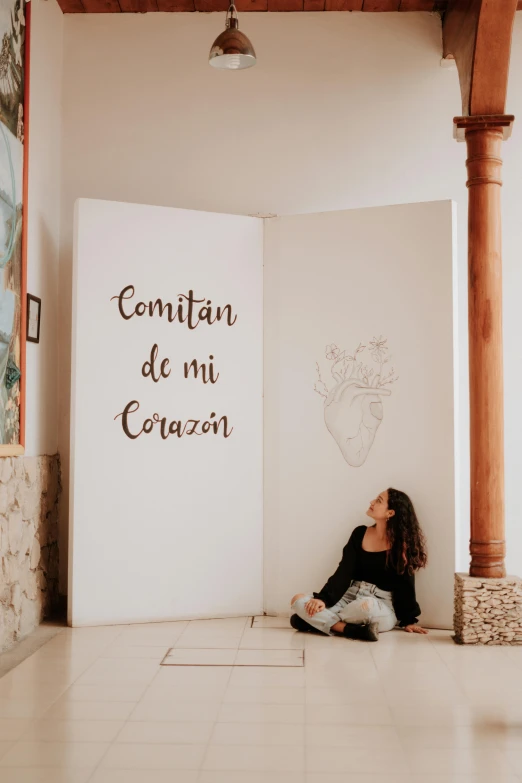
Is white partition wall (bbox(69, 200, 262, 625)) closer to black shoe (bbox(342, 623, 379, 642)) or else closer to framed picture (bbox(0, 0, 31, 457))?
framed picture (bbox(0, 0, 31, 457))

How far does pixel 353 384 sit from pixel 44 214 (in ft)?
7.46

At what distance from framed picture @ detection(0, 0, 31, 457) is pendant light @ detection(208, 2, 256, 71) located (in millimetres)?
1084

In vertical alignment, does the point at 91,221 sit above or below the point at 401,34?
below

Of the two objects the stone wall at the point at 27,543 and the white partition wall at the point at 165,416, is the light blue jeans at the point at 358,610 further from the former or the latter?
the stone wall at the point at 27,543

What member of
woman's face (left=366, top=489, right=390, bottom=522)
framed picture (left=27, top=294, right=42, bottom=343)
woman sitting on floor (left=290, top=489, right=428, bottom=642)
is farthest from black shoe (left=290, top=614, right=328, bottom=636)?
framed picture (left=27, top=294, right=42, bottom=343)

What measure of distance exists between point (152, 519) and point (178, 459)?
40cm

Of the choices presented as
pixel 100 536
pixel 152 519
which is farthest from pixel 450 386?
pixel 100 536

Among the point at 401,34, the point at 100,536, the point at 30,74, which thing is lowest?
the point at 100,536

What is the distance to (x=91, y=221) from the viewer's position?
17.0ft

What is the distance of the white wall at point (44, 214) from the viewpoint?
5176 millimetres

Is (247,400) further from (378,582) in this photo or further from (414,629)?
(414,629)

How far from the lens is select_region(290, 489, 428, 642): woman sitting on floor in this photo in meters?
4.83

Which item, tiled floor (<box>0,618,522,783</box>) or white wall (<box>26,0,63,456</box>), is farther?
white wall (<box>26,0,63,456</box>)

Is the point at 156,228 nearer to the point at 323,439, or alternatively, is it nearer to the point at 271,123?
the point at 271,123
